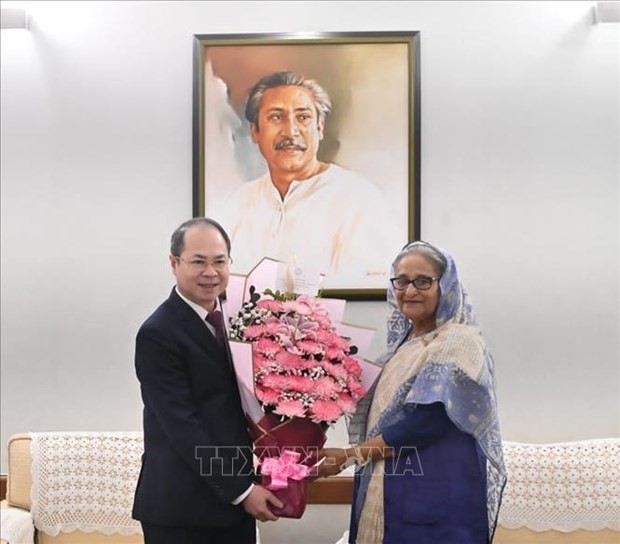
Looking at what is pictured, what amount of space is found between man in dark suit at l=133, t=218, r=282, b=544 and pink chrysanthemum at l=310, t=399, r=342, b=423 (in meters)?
0.22

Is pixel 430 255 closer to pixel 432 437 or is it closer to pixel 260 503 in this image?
pixel 432 437

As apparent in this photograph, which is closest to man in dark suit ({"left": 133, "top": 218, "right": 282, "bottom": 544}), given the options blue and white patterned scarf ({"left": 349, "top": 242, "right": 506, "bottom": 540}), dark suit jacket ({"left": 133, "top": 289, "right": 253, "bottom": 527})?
dark suit jacket ({"left": 133, "top": 289, "right": 253, "bottom": 527})

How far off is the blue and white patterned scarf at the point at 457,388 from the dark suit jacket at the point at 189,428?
44cm

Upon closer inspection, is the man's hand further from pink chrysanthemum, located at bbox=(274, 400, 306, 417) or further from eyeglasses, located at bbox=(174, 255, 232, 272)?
eyeglasses, located at bbox=(174, 255, 232, 272)

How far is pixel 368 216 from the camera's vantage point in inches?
136

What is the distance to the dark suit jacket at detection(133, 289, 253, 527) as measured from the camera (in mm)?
2100

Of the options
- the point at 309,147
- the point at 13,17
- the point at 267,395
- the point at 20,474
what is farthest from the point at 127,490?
the point at 13,17

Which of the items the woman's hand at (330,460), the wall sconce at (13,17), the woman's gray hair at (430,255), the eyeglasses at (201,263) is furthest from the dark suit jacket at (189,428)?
the wall sconce at (13,17)

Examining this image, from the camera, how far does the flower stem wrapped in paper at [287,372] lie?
2092 mm

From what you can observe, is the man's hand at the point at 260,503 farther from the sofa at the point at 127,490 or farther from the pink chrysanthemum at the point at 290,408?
the sofa at the point at 127,490

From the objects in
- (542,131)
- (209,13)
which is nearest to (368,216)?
(542,131)

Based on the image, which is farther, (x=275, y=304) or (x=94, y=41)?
(x=94, y=41)

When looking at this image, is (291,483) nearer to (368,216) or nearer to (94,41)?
(368,216)

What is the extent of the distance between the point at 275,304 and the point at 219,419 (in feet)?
1.14
